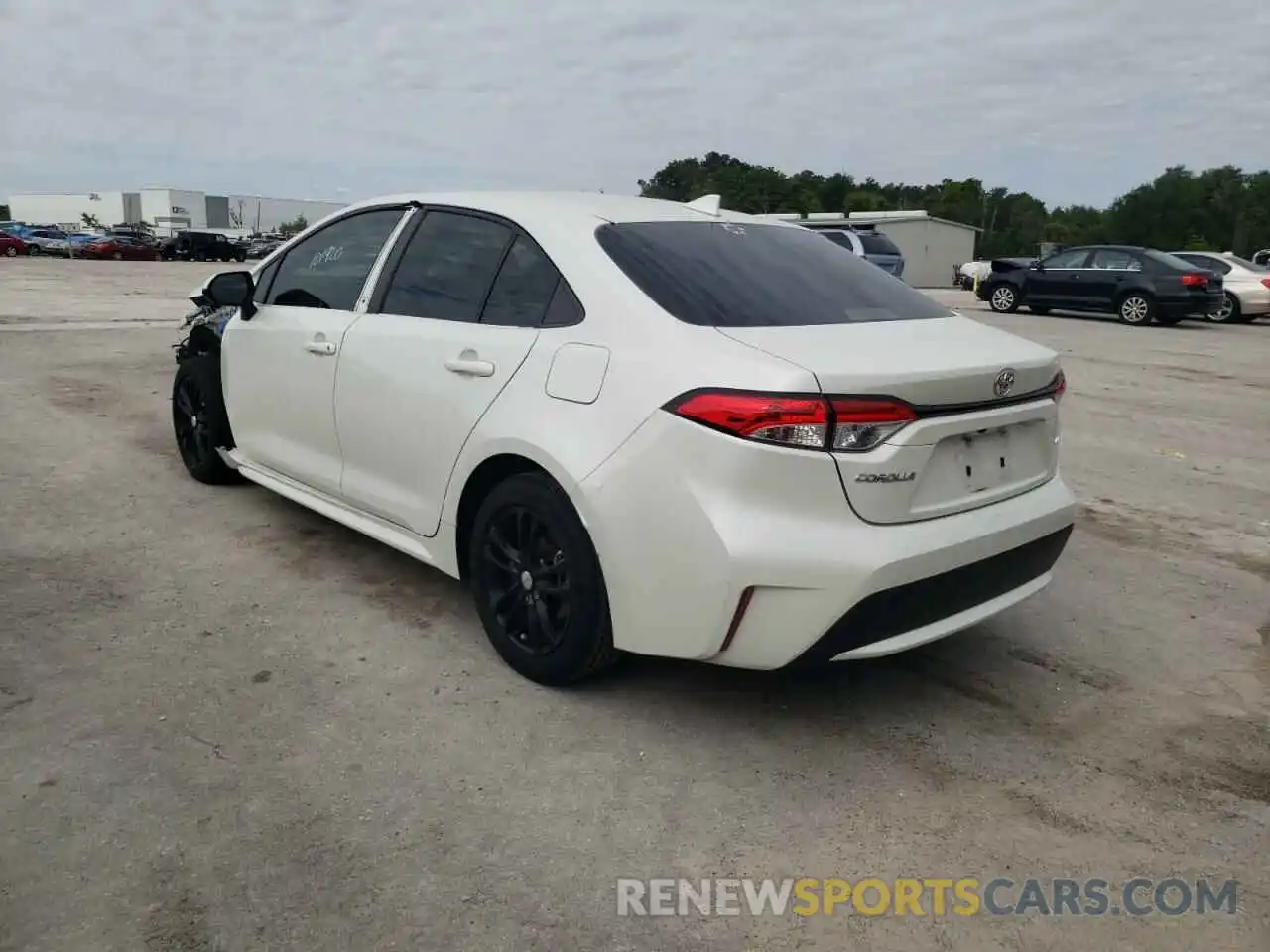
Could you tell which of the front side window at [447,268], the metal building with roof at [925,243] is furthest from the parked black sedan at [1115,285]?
the metal building with roof at [925,243]

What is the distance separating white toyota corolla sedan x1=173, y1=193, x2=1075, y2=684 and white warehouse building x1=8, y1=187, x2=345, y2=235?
272 ft

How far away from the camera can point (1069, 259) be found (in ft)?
63.5

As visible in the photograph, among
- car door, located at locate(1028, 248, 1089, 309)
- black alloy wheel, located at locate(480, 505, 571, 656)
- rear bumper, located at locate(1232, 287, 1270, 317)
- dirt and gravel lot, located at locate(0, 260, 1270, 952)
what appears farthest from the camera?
rear bumper, located at locate(1232, 287, 1270, 317)

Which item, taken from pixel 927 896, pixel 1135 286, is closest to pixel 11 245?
pixel 1135 286

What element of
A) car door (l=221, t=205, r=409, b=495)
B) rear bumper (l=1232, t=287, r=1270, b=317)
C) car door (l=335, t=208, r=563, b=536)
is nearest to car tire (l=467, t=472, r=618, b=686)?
car door (l=335, t=208, r=563, b=536)

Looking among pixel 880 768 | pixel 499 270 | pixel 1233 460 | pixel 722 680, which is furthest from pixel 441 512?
pixel 1233 460

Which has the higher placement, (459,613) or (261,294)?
(261,294)

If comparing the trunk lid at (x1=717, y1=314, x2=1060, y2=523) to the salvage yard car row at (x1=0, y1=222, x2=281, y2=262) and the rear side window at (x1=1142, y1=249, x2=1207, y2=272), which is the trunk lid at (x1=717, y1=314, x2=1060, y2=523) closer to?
the rear side window at (x1=1142, y1=249, x2=1207, y2=272)

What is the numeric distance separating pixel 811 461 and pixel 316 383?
241cm

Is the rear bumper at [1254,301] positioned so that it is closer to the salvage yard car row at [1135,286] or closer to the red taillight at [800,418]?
the salvage yard car row at [1135,286]

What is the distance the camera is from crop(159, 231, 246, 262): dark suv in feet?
153

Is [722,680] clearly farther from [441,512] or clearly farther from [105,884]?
[105,884]

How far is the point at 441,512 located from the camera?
3531 millimetres

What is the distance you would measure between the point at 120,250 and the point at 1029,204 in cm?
9204
